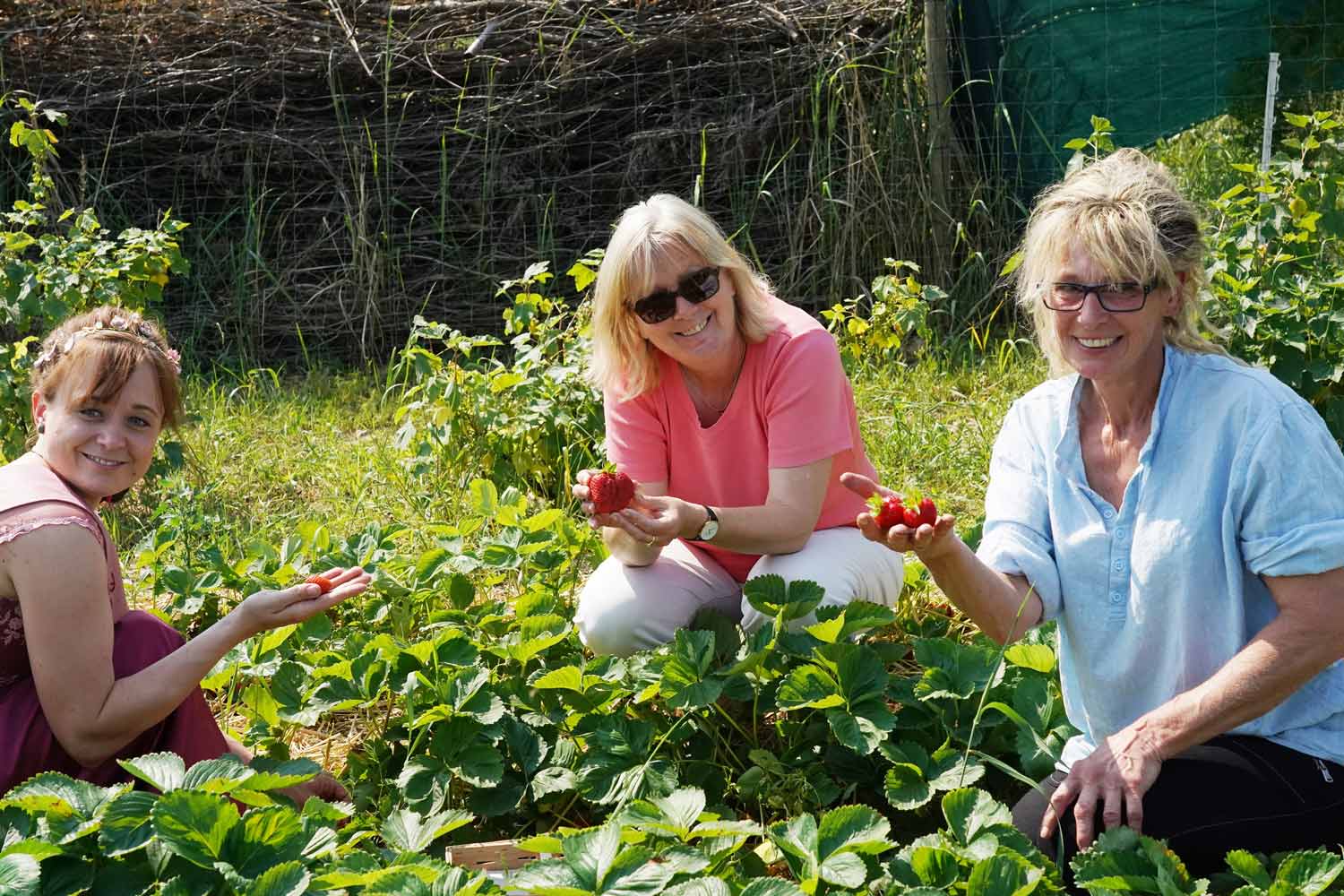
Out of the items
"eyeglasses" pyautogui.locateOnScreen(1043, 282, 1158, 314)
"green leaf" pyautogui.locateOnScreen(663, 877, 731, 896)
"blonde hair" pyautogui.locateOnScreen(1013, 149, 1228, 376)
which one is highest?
"blonde hair" pyautogui.locateOnScreen(1013, 149, 1228, 376)

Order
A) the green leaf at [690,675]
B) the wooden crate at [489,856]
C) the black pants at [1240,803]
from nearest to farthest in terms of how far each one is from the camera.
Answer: the black pants at [1240,803] < the wooden crate at [489,856] < the green leaf at [690,675]

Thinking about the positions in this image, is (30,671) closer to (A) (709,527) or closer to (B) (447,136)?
(A) (709,527)

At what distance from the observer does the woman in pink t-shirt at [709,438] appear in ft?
9.06

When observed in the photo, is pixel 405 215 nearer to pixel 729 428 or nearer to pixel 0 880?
pixel 729 428

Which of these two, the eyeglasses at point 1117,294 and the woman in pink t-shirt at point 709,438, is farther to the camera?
the woman in pink t-shirt at point 709,438

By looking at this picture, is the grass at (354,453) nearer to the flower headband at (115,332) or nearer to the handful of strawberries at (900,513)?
the flower headband at (115,332)

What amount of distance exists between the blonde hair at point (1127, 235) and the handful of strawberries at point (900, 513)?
14.5 inches

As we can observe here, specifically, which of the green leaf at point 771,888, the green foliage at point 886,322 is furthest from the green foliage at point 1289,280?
the green leaf at point 771,888

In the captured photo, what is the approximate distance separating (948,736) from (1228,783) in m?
0.50

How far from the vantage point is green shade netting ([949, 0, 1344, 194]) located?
16.8 feet

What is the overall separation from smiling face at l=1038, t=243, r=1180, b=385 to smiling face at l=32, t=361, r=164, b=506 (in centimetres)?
149

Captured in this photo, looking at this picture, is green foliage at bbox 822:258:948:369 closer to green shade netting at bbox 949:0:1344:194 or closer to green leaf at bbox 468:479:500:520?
green shade netting at bbox 949:0:1344:194

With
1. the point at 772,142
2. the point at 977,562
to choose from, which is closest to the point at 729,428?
the point at 977,562

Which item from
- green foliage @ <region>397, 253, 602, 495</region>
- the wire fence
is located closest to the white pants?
green foliage @ <region>397, 253, 602, 495</region>
